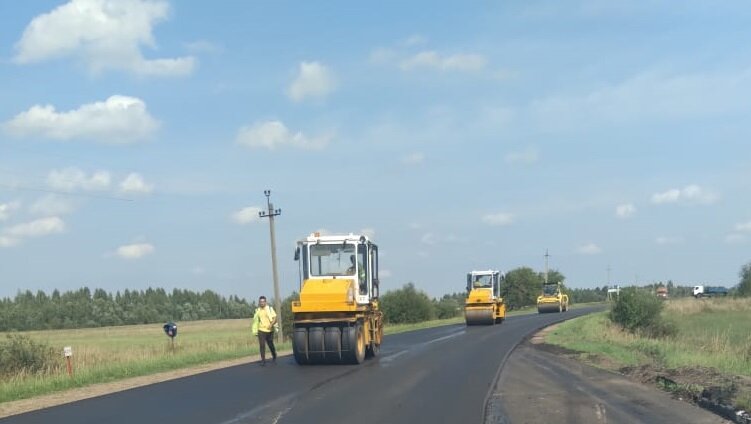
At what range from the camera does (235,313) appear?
134875 millimetres

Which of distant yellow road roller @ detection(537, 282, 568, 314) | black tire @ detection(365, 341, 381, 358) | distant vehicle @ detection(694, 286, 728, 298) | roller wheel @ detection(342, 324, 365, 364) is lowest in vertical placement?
distant vehicle @ detection(694, 286, 728, 298)

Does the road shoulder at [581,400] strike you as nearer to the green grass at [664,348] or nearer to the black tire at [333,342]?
the green grass at [664,348]

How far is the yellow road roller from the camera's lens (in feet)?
72.5

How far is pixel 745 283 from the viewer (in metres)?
97.2

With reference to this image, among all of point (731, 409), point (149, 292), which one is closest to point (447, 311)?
point (731, 409)

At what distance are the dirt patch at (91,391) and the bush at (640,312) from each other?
24038 mm

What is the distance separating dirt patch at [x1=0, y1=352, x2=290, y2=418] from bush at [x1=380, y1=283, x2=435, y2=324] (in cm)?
4223

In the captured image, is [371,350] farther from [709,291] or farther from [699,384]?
[709,291]

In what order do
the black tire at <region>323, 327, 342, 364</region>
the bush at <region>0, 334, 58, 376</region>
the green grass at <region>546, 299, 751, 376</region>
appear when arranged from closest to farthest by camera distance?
1. the green grass at <region>546, 299, 751, 376</region>
2. the black tire at <region>323, 327, 342, 364</region>
3. the bush at <region>0, 334, 58, 376</region>

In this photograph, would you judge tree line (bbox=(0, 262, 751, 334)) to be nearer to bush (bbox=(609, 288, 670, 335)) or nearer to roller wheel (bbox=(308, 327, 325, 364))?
bush (bbox=(609, 288, 670, 335))

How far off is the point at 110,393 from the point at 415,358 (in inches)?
382

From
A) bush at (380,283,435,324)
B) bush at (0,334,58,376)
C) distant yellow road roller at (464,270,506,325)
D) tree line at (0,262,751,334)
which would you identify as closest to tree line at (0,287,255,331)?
tree line at (0,262,751,334)

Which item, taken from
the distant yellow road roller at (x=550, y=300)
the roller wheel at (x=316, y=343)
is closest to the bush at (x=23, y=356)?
the roller wheel at (x=316, y=343)

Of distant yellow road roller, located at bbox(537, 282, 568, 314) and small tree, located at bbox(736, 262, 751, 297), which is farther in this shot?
small tree, located at bbox(736, 262, 751, 297)
